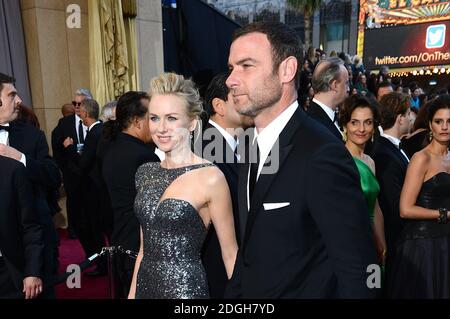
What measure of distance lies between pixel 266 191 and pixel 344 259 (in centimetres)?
35

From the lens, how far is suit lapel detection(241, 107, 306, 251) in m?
1.45

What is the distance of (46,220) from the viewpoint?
10.4 feet

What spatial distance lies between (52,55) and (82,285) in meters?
3.50

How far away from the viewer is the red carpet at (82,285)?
13.8ft

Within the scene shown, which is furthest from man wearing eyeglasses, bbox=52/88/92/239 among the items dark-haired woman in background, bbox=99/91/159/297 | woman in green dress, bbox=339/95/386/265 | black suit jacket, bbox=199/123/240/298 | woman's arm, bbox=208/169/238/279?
woman's arm, bbox=208/169/238/279

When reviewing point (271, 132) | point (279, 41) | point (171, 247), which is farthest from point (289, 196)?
point (171, 247)

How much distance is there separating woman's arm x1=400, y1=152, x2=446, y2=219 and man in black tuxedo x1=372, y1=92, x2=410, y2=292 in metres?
0.23

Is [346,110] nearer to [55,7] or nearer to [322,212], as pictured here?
[322,212]

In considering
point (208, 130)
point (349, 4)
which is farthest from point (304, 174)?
point (349, 4)

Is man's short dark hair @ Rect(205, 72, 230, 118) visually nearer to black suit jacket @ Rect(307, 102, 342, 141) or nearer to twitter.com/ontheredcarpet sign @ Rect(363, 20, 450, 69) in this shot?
black suit jacket @ Rect(307, 102, 342, 141)

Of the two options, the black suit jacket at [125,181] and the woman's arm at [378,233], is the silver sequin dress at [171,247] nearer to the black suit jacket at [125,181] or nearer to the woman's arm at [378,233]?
the black suit jacket at [125,181]

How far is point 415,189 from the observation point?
9.62 feet

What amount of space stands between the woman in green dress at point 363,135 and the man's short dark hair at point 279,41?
160 cm

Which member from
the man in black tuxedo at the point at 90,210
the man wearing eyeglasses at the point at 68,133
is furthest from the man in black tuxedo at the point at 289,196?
the man wearing eyeglasses at the point at 68,133
